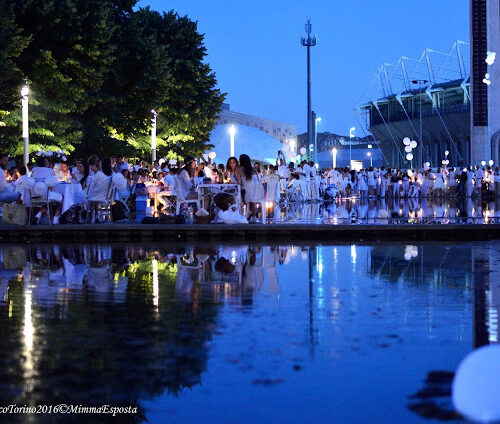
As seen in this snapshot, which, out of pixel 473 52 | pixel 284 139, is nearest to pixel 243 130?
pixel 473 52

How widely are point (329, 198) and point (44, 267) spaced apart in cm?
3412

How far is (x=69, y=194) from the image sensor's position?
63.4 ft

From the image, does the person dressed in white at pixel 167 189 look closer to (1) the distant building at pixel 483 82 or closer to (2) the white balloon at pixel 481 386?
(2) the white balloon at pixel 481 386

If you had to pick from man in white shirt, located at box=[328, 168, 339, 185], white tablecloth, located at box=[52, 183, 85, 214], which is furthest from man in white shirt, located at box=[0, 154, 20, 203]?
man in white shirt, located at box=[328, 168, 339, 185]

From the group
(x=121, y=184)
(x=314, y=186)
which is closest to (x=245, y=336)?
(x=121, y=184)

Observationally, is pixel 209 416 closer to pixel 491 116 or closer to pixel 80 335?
pixel 80 335

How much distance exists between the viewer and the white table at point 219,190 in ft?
65.7

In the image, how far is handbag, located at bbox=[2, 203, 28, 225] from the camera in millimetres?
18094

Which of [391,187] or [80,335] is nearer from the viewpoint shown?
[80,335]

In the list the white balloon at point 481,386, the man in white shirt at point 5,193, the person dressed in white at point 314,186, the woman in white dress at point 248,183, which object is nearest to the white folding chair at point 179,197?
the woman in white dress at point 248,183

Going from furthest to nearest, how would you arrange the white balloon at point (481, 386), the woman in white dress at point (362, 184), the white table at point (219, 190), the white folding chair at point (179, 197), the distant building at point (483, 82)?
the distant building at point (483, 82) < the woman in white dress at point (362, 184) < the white folding chair at point (179, 197) < the white table at point (219, 190) < the white balloon at point (481, 386)

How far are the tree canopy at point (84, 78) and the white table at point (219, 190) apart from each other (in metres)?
9.98

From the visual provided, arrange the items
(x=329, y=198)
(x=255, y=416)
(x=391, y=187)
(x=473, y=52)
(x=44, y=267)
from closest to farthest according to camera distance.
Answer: (x=255, y=416)
(x=44, y=267)
(x=329, y=198)
(x=391, y=187)
(x=473, y=52)

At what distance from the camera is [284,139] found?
381 feet
